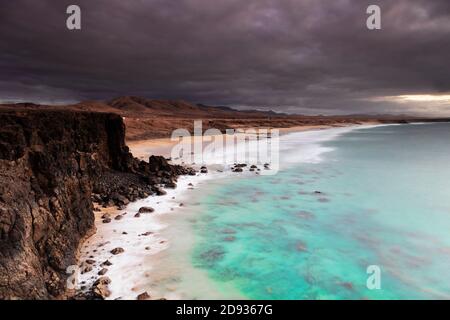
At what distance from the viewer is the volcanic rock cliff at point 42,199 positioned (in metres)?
6.71

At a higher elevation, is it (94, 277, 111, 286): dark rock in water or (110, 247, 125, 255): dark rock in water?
(110, 247, 125, 255): dark rock in water

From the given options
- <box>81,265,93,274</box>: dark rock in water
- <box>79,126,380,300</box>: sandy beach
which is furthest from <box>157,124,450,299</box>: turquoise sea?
<box>81,265,93,274</box>: dark rock in water

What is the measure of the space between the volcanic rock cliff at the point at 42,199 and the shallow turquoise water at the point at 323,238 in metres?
3.94

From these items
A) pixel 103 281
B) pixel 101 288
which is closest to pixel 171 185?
pixel 103 281

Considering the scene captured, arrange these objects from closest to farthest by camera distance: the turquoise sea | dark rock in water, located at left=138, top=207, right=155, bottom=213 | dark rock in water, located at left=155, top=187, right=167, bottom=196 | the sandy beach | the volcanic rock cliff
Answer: the volcanic rock cliff → the sandy beach → the turquoise sea → dark rock in water, located at left=138, top=207, right=155, bottom=213 → dark rock in water, located at left=155, top=187, right=167, bottom=196

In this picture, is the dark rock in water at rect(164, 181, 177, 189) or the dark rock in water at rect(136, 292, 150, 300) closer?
the dark rock in water at rect(136, 292, 150, 300)

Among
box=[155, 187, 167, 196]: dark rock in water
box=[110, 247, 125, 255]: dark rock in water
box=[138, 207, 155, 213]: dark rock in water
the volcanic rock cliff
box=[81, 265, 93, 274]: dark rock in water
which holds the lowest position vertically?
box=[81, 265, 93, 274]: dark rock in water

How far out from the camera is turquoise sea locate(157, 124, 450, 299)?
8758 millimetres

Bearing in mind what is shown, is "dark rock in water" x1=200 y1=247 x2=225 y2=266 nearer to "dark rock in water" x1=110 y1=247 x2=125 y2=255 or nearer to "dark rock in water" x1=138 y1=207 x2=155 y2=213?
"dark rock in water" x1=110 y1=247 x2=125 y2=255

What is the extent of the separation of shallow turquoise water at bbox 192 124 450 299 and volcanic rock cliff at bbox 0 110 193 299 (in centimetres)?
394

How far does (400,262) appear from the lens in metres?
10.2

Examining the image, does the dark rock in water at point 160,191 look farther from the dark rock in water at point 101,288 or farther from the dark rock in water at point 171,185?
the dark rock in water at point 101,288
